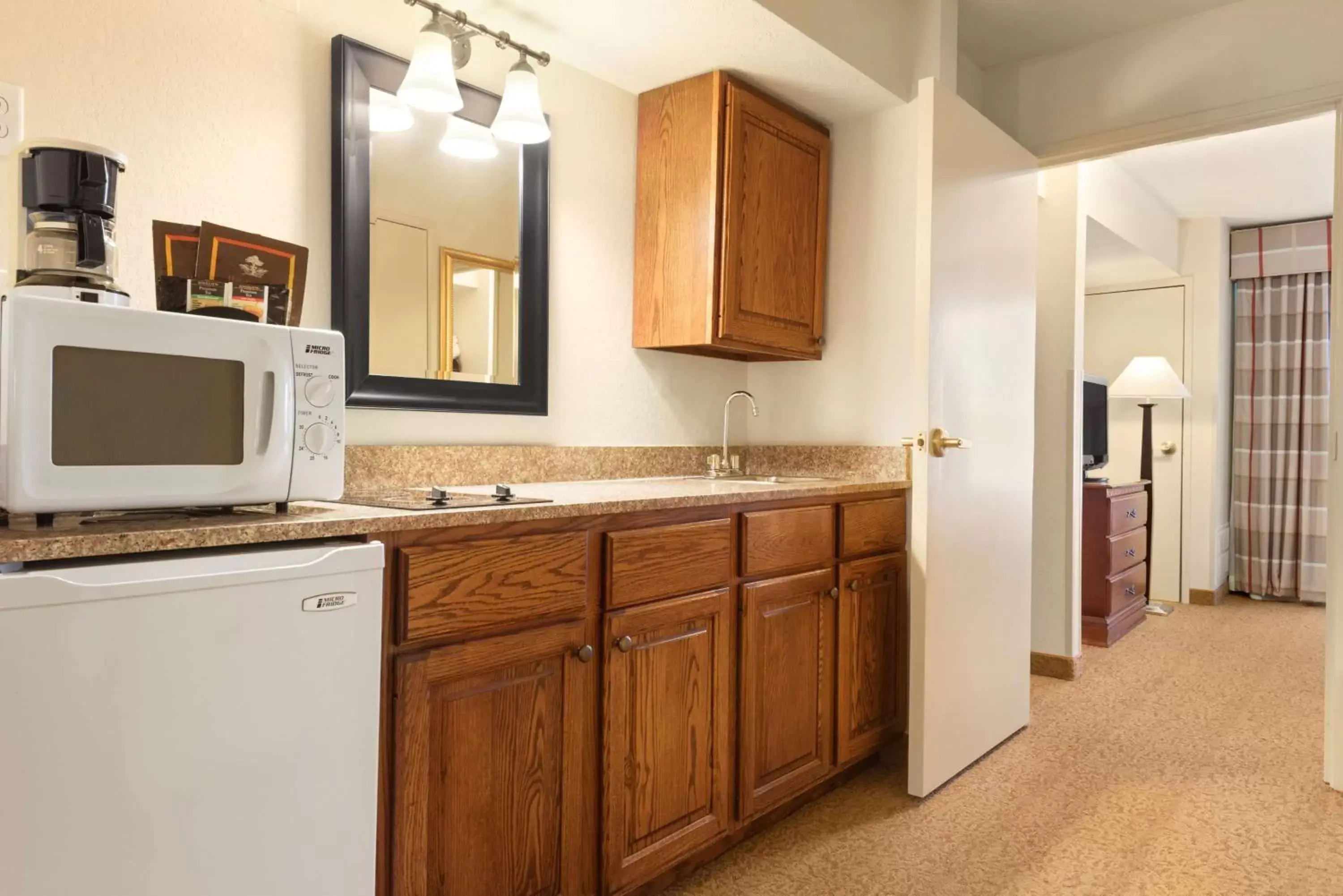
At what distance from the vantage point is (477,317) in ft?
6.97

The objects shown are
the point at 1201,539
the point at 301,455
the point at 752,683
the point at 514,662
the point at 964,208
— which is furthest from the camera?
the point at 1201,539

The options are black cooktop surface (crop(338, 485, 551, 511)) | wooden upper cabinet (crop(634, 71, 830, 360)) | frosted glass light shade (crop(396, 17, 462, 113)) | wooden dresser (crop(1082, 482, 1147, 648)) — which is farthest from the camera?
wooden dresser (crop(1082, 482, 1147, 648))

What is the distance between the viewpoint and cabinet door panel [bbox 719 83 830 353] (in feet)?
7.88

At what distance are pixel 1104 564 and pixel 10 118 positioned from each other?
4.32 metres

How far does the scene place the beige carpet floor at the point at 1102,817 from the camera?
1911mm

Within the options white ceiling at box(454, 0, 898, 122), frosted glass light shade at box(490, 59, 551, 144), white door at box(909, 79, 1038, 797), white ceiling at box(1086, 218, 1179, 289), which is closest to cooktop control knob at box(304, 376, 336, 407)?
frosted glass light shade at box(490, 59, 551, 144)

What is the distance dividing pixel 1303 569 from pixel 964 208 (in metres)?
4.32

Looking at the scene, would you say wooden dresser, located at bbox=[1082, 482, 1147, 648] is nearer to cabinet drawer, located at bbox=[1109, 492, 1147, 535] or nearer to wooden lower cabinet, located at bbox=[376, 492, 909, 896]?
cabinet drawer, located at bbox=[1109, 492, 1147, 535]

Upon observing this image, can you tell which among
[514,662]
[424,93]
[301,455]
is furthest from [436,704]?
[424,93]

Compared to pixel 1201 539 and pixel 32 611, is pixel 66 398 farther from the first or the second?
pixel 1201 539

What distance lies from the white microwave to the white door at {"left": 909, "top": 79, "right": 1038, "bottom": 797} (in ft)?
5.22

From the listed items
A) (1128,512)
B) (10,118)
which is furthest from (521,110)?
(1128,512)

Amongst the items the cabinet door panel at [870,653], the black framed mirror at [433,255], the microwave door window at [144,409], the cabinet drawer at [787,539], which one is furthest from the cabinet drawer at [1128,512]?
the microwave door window at [144,409]

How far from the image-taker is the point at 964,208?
8.03 ft
